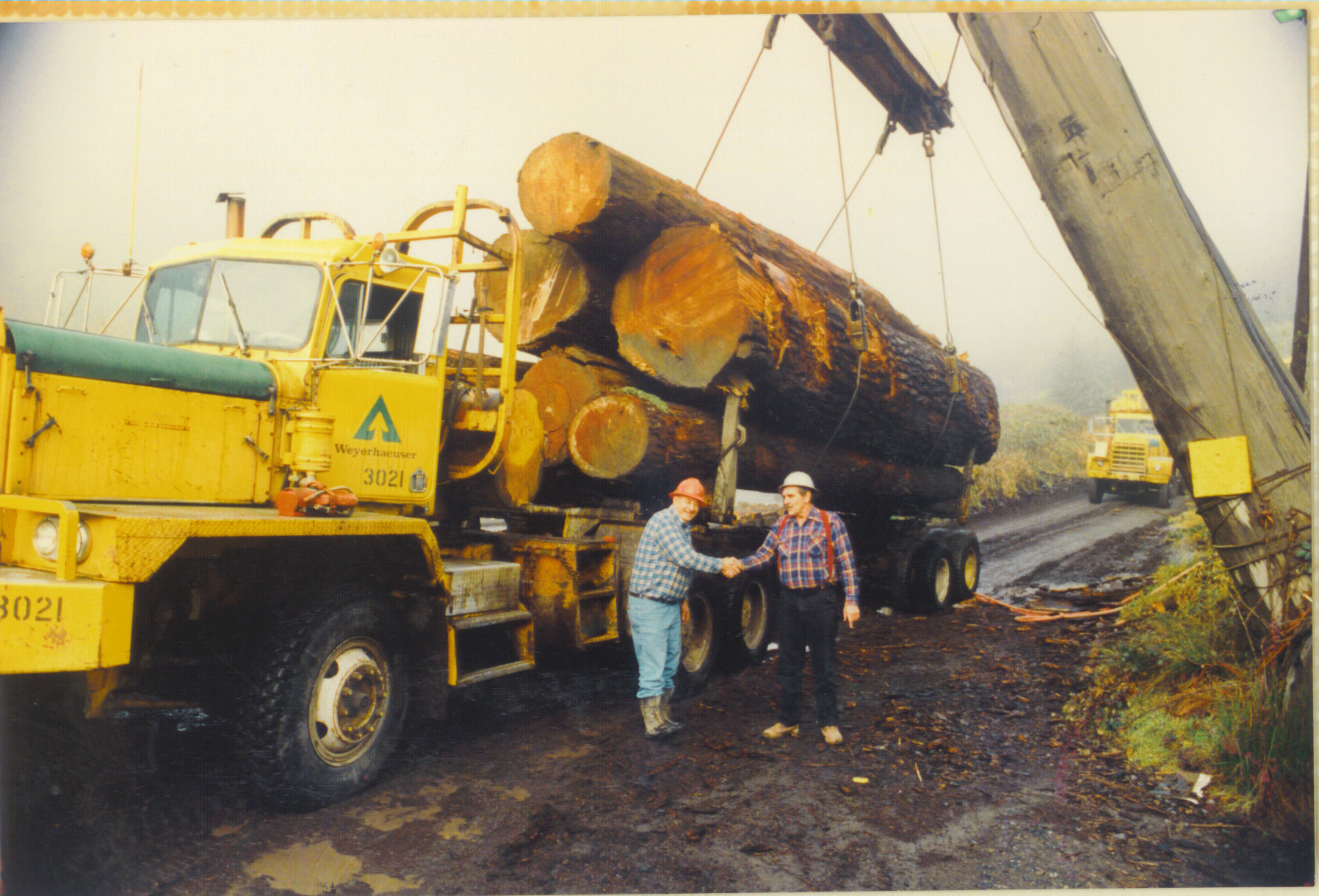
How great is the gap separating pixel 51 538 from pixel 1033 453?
20059mm

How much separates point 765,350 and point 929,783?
2.80 metres

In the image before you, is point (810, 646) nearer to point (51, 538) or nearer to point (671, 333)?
point (671, 333)

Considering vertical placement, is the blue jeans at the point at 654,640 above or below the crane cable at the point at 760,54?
below

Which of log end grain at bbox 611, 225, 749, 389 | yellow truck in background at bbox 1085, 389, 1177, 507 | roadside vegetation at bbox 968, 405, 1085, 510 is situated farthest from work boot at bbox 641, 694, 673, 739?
yellow truck in background at bbox 1085, 389, 1177, 507

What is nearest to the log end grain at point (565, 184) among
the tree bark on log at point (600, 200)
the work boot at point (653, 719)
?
the tree bark on log at point (600, 200)

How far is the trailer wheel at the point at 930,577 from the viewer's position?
8484mm

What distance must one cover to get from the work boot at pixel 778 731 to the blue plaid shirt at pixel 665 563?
0.92 metres

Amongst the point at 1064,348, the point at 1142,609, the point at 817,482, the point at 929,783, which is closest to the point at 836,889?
the point at 929,783

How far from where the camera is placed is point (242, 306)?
13.5 ft

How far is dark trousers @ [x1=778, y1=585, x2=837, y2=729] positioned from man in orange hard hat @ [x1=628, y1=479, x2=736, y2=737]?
561 mm

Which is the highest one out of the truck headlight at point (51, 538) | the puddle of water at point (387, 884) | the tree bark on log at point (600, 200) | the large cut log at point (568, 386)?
the tree bark on log at point (600, 200)

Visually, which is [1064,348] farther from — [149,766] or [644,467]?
[149,766]

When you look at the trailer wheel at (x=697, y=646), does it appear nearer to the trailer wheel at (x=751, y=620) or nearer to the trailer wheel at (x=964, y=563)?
the trailer wheel at (x=751, y=620)

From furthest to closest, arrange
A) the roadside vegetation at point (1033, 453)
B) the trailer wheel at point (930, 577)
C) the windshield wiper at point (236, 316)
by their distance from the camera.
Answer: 1. the roadside vegetation at point (1033, 453)
2. the trailer wheel at point (930, 577)
3. the windshield wiper at point (236, 316)
